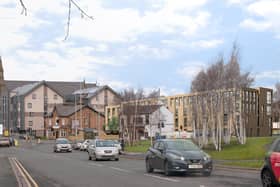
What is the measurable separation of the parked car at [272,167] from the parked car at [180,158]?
6.70m

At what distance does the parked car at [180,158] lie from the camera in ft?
72.1

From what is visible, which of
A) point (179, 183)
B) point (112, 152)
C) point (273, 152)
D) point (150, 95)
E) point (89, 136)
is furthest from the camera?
point (89, 136)

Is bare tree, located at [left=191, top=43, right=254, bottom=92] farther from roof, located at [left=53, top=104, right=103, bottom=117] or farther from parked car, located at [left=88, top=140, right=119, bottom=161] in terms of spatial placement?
roof, located at [left=53, top=104, right=103, bottom=117]

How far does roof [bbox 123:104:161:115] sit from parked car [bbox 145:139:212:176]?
56377 mm

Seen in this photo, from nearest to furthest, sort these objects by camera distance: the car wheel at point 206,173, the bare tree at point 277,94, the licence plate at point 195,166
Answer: the licence plate at point 195,166 < the car wheel at point 206,173 < the bare tree at point 277,94

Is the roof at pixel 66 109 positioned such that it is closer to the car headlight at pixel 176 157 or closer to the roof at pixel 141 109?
the roof at pixel 141 109

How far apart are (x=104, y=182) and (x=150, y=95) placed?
73822 mm

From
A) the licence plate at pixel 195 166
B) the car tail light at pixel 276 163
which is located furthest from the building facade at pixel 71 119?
the car tail light at pixel 276 163

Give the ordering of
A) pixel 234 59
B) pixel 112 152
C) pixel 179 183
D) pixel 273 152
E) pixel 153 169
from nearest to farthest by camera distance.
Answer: pixel 273 152 → pixel 179 183 → pixel 153 169 → pixel 112 152 → pixel 234 59

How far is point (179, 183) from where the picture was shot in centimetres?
1855

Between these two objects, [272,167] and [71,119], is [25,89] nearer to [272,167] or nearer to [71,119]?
[71,119]

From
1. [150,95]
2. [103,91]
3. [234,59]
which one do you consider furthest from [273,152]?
[103,91]

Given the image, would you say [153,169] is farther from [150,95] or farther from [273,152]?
[150,95]

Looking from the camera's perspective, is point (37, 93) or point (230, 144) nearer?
point (230, 144)
